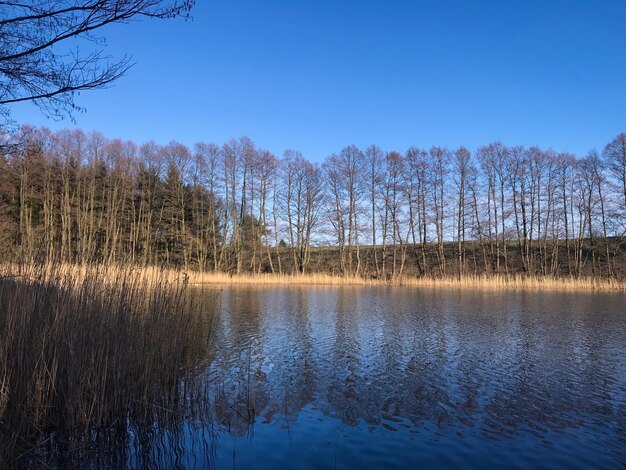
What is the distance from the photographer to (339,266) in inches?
1587

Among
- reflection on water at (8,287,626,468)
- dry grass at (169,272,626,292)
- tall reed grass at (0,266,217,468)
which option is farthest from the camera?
dry grass at (169,272,626,292)

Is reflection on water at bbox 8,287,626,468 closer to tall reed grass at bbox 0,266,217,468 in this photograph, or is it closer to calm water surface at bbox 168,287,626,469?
calm water surface at bbox 168,287,626,469

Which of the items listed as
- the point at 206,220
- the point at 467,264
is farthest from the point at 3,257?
the point at 467,264

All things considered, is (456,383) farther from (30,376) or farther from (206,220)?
(206,220)

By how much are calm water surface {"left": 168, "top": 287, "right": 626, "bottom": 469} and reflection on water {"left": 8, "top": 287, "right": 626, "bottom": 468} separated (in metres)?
0.02

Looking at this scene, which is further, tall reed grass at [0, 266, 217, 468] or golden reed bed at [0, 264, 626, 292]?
golden reed bed at [0, 264, 626, 292]

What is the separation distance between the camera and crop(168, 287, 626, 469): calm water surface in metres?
3.91

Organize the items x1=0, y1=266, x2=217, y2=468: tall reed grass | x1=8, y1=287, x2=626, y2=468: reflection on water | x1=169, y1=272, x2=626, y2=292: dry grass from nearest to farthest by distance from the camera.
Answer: x1=0, y1=266, x2=217, y2=468: tall reed grass, x1=8, y1=287, x2=626, y2=468: reflection on water, x1=169, y1=272, x2=626, y2=292: dry grass

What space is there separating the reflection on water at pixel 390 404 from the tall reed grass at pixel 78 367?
136 mm

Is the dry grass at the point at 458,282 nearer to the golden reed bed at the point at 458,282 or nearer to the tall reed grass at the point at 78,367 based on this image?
the golden reed bed at the point at 458,282

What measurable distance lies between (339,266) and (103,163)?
74.7 ft

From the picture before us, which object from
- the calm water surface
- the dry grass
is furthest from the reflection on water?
the dry grass

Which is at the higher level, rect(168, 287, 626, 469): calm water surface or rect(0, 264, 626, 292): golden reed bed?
A: rect(0, 264, 626, 292): golden reed bed

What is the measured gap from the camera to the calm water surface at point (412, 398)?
3.91 meters
